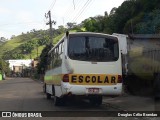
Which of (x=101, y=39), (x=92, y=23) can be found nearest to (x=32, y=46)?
(x=92, y=23)

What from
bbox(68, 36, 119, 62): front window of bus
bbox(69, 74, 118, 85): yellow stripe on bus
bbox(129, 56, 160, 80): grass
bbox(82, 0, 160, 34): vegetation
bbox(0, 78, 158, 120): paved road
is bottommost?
bbox(0, 78, 158, 120): paved road

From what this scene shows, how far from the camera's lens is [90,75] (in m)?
15.0

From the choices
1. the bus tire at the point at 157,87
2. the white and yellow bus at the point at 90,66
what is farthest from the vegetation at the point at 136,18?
the white and yellow bus at the point at 90,66

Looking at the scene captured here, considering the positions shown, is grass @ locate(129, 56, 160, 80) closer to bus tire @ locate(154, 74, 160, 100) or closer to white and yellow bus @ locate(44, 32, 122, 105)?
bus tire @ locate(154, 74, 160, 100)

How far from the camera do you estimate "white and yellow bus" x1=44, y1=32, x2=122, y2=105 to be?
14.9 m

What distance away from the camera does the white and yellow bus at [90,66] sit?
14.9 m

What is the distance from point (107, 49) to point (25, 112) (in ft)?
13.2

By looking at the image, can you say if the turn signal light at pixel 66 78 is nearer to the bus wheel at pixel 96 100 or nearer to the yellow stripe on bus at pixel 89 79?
the yellow stripe on bus at pixel 89 79

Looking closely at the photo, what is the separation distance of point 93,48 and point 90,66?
0.77 meters

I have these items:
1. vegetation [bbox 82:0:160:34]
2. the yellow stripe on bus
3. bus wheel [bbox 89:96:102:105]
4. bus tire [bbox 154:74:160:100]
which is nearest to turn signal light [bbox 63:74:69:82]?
the yellow stripe on bus

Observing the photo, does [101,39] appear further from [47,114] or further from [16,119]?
[16,119]

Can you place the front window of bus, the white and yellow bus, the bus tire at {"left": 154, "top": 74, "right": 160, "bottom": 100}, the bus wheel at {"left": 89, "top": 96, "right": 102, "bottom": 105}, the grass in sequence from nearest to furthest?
the white and yellow bus, the front window of bus, the bus tire at {"left": 154, "top": 74, "right": 160, "bottom": 100}, the bus wheel at {"left": 89, "top": 96, "right": 102, "bottom": 105}, the grass

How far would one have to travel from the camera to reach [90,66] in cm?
1505

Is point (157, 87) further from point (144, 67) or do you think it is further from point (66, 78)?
point (66, 78)
